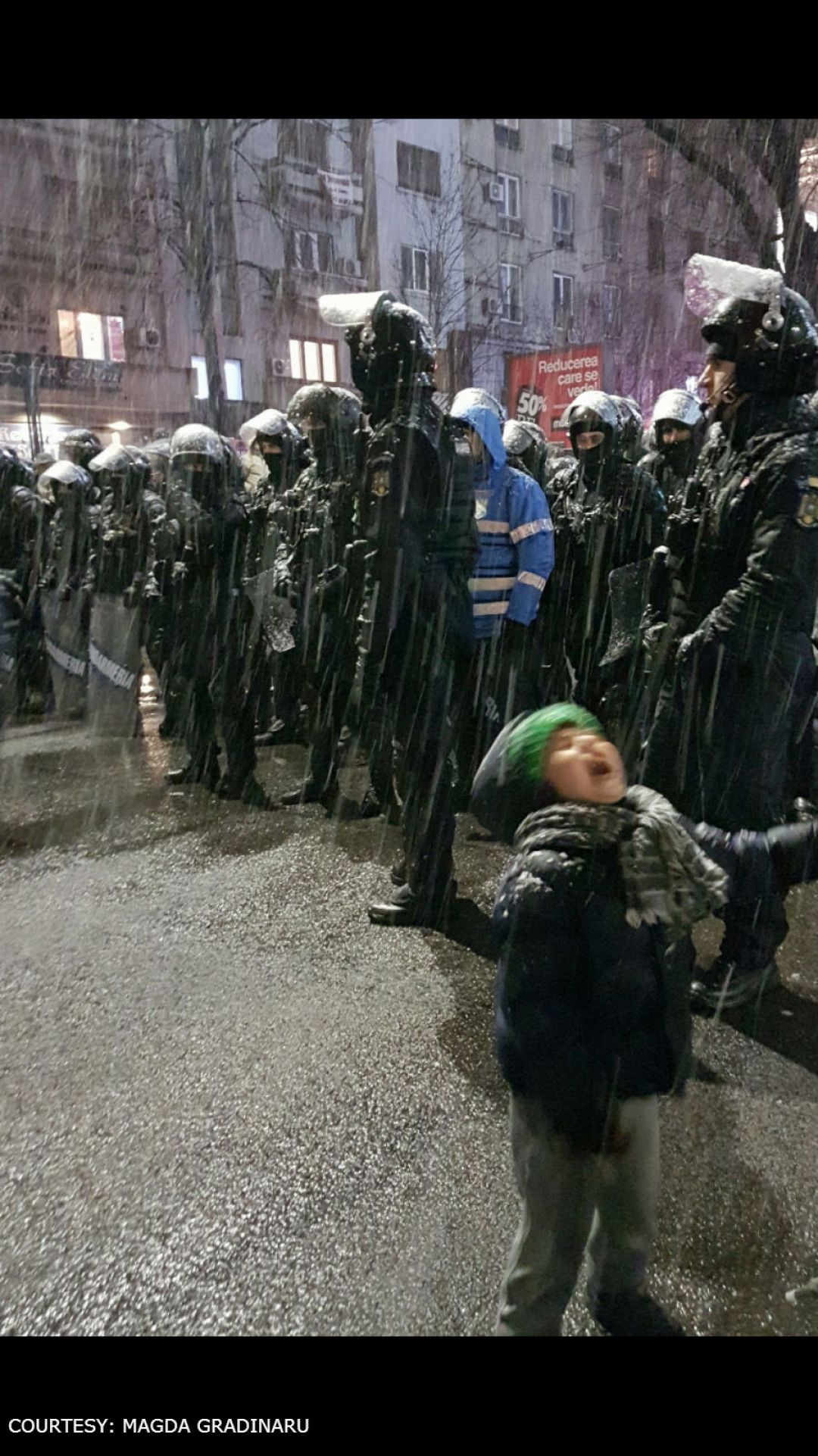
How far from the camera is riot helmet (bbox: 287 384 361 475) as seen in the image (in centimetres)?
695

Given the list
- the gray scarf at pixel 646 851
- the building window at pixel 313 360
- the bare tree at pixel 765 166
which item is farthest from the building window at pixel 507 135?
the gray scarf at pixel 646 851

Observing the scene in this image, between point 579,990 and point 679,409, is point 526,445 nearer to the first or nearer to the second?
point 679,409

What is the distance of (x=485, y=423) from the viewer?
17.5 feet

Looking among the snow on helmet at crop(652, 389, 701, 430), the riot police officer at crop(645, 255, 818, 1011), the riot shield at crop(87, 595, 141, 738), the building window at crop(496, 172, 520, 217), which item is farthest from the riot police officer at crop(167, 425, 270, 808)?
the building window at crop(496, 172, 520, 217)

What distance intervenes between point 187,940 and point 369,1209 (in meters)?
2.17

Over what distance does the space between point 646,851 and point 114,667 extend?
7.30m

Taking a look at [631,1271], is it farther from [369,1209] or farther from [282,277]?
[282,277]

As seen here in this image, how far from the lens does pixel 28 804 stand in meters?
7.10

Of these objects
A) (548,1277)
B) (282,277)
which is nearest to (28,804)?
(548,1277)

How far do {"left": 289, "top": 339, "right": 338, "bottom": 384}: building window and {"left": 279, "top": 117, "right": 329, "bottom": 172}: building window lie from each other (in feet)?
18.3

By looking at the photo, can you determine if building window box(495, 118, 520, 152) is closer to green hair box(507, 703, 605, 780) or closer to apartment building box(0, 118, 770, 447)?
apartment building box(0, 118, 770, 447)

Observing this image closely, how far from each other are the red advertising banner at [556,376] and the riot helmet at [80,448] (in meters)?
9.63

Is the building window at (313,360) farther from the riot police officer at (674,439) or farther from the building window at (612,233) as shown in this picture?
the riot police officer at (674,439)

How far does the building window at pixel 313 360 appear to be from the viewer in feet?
112
